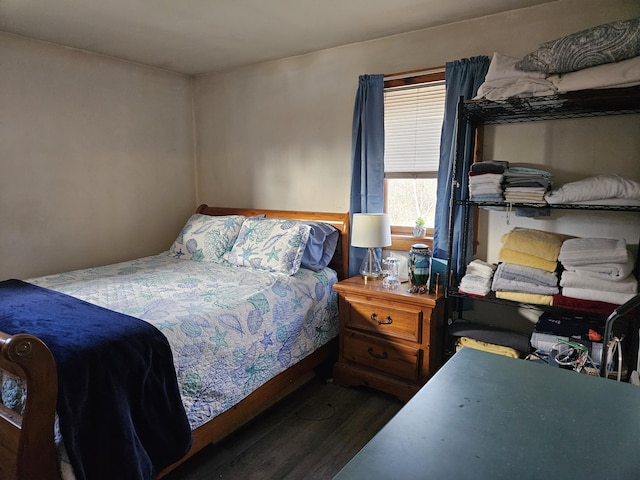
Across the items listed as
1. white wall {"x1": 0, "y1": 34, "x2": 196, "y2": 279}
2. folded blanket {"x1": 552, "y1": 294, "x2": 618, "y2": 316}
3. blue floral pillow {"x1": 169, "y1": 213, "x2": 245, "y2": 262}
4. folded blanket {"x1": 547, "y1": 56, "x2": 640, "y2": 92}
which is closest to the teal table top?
folded blanket {"x1": 552, "y1": 294, "x2": 618, "y2": 316}

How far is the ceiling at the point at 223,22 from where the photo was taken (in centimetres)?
225

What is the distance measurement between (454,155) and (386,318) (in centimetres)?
104

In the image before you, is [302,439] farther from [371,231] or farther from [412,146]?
[412,146]

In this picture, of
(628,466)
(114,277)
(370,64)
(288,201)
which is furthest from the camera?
(288,201)

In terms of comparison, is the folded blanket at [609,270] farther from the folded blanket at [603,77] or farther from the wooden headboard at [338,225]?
the wooden headboard at [338,225]

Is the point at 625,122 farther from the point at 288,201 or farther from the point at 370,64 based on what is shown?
the point at 288,201

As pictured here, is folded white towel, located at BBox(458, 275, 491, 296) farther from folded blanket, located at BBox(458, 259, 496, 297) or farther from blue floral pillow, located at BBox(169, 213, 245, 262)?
blue floral pillow, located at BBox(169, 213, 245, 262)

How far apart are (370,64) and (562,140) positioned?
1.32 metres

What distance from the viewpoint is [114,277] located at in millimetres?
2643

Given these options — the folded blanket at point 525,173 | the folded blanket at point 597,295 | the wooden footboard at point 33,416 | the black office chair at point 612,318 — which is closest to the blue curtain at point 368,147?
the folded blanket at point 525,173

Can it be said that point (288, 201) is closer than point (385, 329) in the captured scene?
No

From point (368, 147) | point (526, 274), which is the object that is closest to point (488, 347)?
point (526, 274)

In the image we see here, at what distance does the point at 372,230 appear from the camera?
257cm

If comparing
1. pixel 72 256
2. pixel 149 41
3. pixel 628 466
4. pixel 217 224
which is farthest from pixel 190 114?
pixel 628 466
